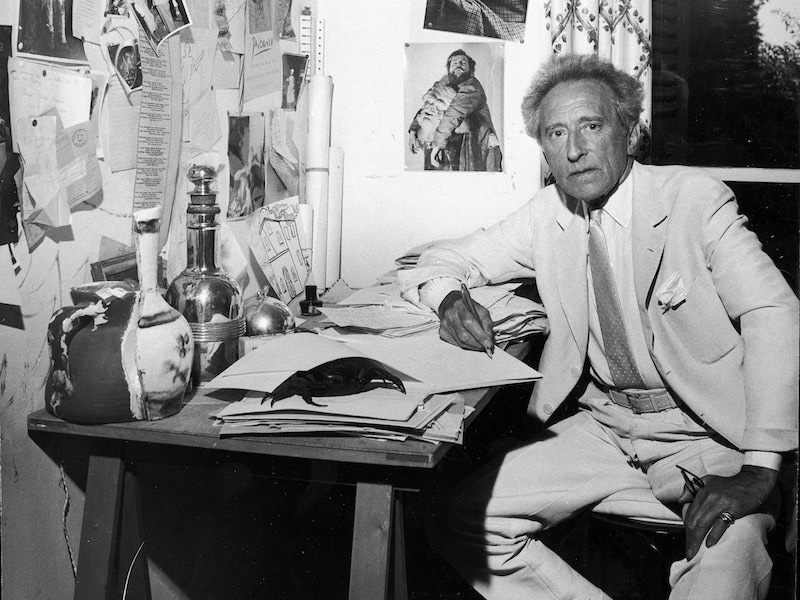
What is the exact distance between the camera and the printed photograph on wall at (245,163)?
2.02m

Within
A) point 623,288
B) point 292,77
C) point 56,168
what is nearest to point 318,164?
point 292,77

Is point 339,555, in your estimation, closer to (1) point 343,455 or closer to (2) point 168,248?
(2) point 168,248

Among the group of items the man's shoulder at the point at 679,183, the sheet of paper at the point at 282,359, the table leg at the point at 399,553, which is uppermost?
the man's shoulder at the point at 679,183

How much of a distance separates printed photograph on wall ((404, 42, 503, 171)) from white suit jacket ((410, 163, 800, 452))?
664mm

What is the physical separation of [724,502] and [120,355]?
3.59ft

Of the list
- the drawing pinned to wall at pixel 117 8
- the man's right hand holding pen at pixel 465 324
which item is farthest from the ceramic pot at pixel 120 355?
the man's right hand holding pen at pixel 465 324

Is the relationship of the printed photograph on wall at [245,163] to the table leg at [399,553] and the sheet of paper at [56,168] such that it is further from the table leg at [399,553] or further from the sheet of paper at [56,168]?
the table leg at [399,553]

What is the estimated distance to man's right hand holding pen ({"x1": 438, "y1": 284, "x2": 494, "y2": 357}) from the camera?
1.54 meters

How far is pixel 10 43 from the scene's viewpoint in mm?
1142

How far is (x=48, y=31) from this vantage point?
3.98ft

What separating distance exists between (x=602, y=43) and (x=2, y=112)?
6.38ft

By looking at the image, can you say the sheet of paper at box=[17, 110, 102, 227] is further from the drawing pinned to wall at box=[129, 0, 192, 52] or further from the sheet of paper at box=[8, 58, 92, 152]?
the drawing pinned to wall at box=[129, 0, 192, 52]

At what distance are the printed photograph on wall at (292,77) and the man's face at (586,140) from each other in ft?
2.85

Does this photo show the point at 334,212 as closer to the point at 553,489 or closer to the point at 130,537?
the point at 553,489
